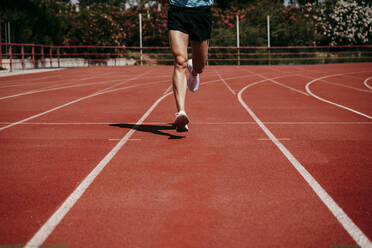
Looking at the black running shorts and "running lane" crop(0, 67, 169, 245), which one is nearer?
"running lane" crop(0, 67, 169, 245)

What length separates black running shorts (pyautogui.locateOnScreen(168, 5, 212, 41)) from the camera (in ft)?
15.1

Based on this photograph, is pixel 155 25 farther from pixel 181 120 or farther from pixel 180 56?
pixel 181 120

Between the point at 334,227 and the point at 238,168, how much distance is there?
1276 mm

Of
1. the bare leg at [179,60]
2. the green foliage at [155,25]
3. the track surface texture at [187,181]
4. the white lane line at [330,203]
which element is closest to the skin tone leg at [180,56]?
the bare leg at [179,60]

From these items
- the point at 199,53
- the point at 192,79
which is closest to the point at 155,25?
→ the point at 192,79

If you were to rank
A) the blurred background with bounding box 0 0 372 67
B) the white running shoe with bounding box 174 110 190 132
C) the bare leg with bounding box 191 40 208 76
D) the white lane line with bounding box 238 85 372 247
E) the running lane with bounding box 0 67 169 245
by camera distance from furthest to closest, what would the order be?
the blurred background with bounding box 0 0 372 67, the bare leg with bounding box 191 40 208 76, the white running shoe with bounding box 174 110 190 132, the running lane with bounding box 0 67 169 245, the white lane line with bounding box 238 85 372 247

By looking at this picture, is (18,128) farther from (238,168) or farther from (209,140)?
(238,168)

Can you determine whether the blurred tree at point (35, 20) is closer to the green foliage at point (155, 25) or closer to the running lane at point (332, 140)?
the green foliage at point (155, 25)

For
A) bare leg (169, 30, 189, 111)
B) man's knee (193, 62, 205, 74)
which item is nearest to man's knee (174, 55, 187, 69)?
bare leg (169, 30, 189, 111)

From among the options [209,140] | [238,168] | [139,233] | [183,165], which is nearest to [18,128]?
[209,140]

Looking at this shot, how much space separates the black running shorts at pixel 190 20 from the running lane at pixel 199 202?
1.12 metres

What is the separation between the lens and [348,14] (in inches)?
1544

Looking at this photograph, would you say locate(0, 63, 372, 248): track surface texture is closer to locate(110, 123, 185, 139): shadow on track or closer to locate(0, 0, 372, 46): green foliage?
locate(110, 123, 185, 139): shadow on track

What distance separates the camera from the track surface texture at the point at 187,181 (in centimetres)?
220
